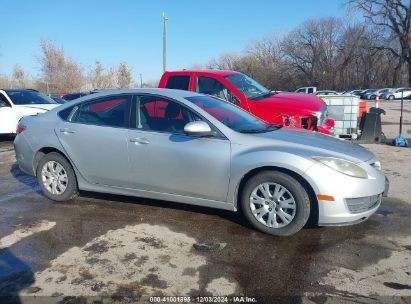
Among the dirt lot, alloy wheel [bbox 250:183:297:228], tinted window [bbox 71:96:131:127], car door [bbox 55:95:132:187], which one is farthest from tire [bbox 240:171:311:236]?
tinted window [bbox 71:96:131:127]

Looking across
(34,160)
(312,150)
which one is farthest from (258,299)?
(34,160)

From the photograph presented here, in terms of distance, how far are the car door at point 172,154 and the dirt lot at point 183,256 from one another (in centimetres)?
46

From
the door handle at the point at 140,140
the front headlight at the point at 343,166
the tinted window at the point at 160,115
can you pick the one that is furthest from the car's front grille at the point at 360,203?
the door handle at the point at 140,140

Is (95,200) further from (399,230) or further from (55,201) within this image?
(399,230)

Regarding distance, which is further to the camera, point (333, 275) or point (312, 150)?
point (312, 150)

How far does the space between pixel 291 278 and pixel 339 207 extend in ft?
3.23

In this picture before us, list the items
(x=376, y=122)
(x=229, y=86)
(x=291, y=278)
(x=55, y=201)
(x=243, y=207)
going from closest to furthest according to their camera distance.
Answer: (x=291, y=278) < (x=243, y=207) < (x=55, y=201) < (x=229, y=86) < (x=376, y=122)

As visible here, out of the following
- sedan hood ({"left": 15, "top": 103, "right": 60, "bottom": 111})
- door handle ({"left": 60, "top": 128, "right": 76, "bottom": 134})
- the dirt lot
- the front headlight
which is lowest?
the dirt lot

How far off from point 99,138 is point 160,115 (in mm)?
872

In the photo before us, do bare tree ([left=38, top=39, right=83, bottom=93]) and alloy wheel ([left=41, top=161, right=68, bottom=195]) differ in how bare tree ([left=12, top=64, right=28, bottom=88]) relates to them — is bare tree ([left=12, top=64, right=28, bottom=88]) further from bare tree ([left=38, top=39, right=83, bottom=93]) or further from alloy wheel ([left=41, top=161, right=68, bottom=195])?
alloy wheel ([left=41, top=161, right=68, bottom=195])

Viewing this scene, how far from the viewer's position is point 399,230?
4.15 m

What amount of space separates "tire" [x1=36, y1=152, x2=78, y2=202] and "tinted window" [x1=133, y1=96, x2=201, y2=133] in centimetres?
130

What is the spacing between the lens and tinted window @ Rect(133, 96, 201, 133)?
4.42 m

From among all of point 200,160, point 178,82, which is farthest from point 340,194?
point 178,82
